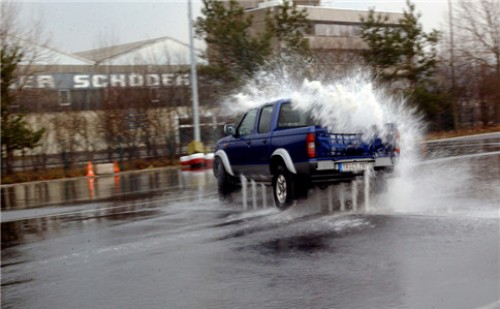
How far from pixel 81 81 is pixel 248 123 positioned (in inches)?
1700

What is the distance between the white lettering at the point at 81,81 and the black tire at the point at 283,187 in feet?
142

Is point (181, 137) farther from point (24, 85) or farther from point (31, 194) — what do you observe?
point (31, 194)

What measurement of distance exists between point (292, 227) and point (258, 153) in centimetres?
305

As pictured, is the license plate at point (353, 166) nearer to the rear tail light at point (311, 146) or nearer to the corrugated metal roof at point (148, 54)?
the rear tail light at point (311, 146)

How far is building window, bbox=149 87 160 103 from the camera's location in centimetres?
3708

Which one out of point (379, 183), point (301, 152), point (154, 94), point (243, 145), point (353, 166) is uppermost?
point (154, 94)

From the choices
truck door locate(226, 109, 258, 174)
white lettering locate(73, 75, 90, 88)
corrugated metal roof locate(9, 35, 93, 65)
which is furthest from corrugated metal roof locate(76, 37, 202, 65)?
truck door locate(226, 109, 258, 174)

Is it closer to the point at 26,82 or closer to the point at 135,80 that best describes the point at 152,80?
the point at 135,80

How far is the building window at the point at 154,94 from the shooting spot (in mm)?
37078

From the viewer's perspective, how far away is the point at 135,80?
38.4 m

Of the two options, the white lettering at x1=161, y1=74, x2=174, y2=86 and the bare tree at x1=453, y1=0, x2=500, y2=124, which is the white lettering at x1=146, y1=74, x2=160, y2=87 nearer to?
the white lettering at x1=161, y1=74, x2=174, y2=86

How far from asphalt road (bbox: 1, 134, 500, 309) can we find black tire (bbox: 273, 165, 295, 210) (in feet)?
0.85

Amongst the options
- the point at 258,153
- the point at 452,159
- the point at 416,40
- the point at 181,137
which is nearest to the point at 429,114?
the point at 416,40

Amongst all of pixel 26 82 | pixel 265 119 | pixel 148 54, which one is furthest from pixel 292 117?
pixel 148 54
